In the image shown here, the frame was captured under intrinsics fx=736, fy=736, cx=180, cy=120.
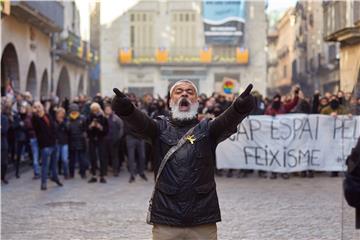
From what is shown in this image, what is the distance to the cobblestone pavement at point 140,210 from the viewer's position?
8969 millimetres

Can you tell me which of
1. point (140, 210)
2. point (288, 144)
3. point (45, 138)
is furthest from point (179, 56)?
point (140, 210)

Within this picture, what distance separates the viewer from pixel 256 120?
16.5 m

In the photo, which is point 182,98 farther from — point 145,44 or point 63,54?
point 145,44

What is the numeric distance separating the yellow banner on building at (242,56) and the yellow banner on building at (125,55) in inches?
265

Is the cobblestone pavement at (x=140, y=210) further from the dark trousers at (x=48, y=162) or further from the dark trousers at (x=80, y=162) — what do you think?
the dark trousers at (x=80, y=162)

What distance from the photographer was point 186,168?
4.77m

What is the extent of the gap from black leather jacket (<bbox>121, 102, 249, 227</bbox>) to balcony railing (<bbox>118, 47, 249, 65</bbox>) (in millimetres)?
40920

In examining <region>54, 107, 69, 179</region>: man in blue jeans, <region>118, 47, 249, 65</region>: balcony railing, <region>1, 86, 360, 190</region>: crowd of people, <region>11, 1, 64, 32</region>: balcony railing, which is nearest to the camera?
<region>1, 86, 360, 190</region>: crowd of people

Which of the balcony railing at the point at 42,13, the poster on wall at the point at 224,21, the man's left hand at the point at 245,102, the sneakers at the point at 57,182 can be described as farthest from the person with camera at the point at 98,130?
the poster on wall at the point at 224,21

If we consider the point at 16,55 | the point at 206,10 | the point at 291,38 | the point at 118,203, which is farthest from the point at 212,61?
the point at 118,203

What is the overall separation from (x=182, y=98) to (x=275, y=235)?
4.32 meters

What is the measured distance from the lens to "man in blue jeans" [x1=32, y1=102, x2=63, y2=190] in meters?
14.1

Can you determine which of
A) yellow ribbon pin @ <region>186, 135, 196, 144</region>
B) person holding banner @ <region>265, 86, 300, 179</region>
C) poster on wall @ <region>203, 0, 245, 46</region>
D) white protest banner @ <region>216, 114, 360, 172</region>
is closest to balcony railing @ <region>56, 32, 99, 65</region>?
poster on wall @ <region>203, 0, 245, 46</region>

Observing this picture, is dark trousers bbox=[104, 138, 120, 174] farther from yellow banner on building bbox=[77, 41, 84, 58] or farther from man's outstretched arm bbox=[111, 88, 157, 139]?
yellow banner on building bbox=[77, 41, 84, 58]
